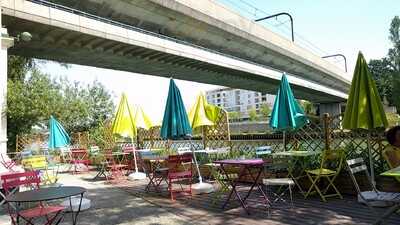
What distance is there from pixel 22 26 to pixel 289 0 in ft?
33.6

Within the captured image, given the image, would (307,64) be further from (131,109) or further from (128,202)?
(128,202)

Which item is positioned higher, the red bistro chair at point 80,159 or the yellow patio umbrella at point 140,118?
the yellow patio umbrella at point 140,118

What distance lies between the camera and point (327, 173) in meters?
7.11

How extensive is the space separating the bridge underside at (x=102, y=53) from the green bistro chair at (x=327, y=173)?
10508mm

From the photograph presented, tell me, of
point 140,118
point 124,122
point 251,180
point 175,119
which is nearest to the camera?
point 175,119

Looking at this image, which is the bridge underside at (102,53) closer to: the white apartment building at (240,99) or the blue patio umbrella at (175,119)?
the blue patio umbrella at (175,119)

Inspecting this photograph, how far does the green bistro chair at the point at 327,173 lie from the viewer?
7.12 meters

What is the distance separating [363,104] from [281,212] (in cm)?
219

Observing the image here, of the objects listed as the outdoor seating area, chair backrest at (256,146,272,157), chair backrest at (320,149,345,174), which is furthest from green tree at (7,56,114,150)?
chair backrest at (320,149,345,174)

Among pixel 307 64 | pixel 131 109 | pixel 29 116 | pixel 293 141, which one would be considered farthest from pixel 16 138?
pixel 307 64

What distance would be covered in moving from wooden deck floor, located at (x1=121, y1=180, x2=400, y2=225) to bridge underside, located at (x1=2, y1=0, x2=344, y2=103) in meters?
9.40

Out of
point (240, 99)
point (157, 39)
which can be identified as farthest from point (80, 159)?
point (240, 99)

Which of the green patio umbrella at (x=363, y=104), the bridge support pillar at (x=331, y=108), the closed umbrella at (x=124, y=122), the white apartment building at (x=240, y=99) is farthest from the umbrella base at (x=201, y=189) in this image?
the white apartment building at (x=240, y=99)

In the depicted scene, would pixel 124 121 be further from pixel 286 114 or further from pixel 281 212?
pixel 281 212
